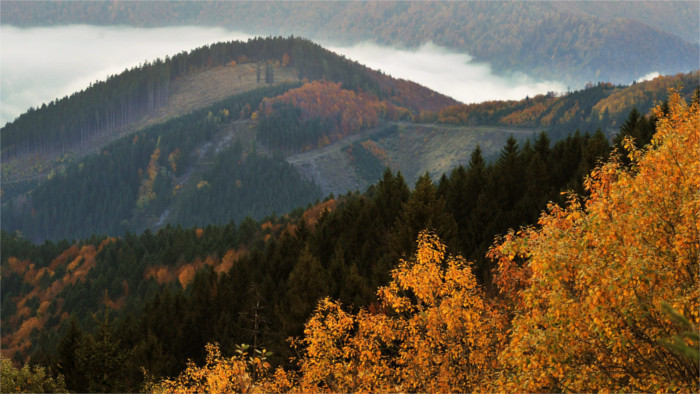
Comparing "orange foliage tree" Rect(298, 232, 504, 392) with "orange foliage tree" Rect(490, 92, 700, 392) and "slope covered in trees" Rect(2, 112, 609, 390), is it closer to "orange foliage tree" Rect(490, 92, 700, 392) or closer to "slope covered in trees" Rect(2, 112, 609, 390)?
"orange foliage tree" Rect(490, 92, 700, 392)

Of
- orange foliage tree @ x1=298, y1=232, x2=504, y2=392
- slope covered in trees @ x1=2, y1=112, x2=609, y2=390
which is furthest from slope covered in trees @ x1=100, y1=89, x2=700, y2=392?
slope covered in trees @ x1=2, y1=112, x2=609, y2=390

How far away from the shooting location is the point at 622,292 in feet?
61.8

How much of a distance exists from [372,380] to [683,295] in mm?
17350

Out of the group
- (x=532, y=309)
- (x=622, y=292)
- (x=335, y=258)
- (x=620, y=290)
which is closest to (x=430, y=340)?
(x=532, y=309)

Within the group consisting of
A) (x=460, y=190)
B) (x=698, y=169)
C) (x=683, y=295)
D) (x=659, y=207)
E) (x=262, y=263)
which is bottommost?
(x=262, y=263)

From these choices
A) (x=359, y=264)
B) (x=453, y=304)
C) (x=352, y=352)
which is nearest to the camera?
(x=453, y=304)

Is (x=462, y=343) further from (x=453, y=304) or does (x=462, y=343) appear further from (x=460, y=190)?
(x=460, y=190)

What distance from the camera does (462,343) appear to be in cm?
3128

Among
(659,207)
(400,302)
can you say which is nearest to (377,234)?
(400,302)

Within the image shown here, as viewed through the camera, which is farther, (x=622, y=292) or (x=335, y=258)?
(x=335, y=258)

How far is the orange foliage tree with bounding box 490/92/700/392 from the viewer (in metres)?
18.8

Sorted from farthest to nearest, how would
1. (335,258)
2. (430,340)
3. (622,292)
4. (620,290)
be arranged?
(335,258), (430,340), (622,292), (620,290)

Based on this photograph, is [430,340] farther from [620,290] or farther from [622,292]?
[620,290]

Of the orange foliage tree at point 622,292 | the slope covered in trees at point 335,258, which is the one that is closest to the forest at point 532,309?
the orange foliage tree at point 622,292
